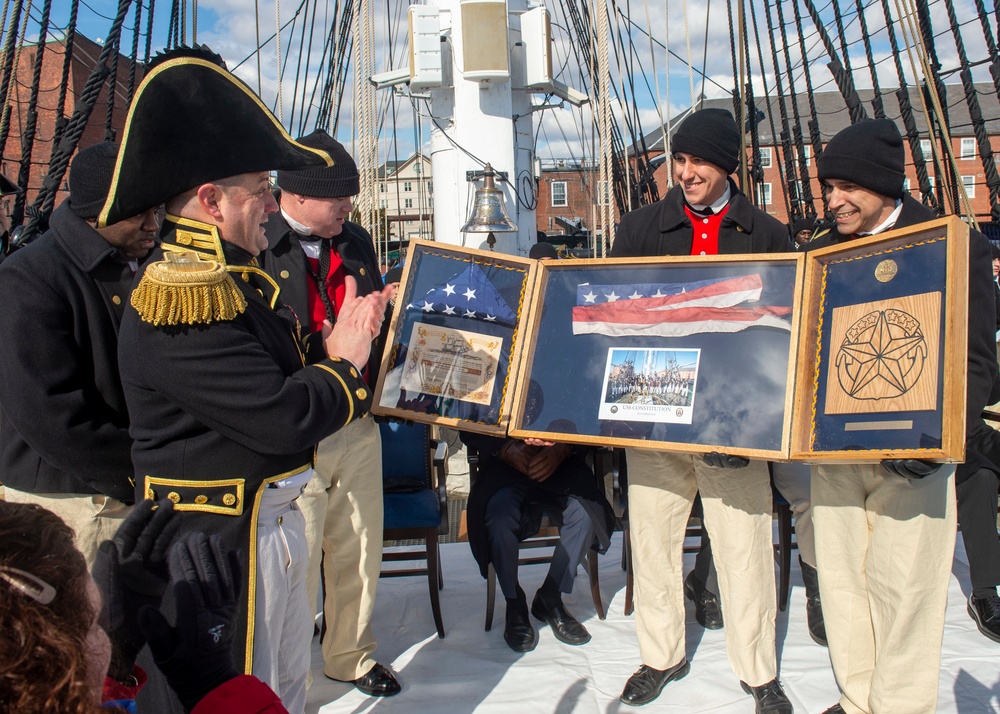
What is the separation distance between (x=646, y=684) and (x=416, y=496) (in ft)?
3.72

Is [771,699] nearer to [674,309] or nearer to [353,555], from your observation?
[674,309]

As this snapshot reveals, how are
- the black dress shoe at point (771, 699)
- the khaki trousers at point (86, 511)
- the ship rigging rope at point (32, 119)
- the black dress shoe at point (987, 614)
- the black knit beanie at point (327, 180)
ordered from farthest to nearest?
the ship rigging rope at point (32, 119) < the black dress shoe at point (987, 614) < the black knit beanie at point (327, 180) < the black dress shoe at point (771, 699) < the khaki trousers at point (86, 511)

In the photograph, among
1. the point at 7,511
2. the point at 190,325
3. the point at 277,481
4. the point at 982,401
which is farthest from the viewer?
the point at 982,401

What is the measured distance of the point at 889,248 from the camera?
1.94 metres

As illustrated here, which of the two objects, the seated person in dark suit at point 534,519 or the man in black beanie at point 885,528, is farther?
the seated person in dark suit at point 534,519

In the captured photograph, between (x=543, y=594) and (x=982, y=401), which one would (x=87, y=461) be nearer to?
(x=543, y=594)

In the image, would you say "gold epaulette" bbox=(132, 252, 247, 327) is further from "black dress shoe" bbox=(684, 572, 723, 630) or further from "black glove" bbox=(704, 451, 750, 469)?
"black dress shoe" bbox=(684, 572, 723, 630)

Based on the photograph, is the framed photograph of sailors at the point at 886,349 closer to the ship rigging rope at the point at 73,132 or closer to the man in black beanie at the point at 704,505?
the man in black beanie at the point at 704,505

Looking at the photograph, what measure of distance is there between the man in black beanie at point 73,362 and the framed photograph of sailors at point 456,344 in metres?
0.78

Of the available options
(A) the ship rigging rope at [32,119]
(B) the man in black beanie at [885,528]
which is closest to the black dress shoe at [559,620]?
(B) the man in black beanie at [885,528]

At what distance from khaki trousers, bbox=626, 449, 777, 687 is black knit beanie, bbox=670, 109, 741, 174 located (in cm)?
90

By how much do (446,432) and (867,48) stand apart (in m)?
5.09

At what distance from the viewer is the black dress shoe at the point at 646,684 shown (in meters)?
2.45

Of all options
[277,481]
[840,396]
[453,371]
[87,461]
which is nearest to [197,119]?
[277,481]
